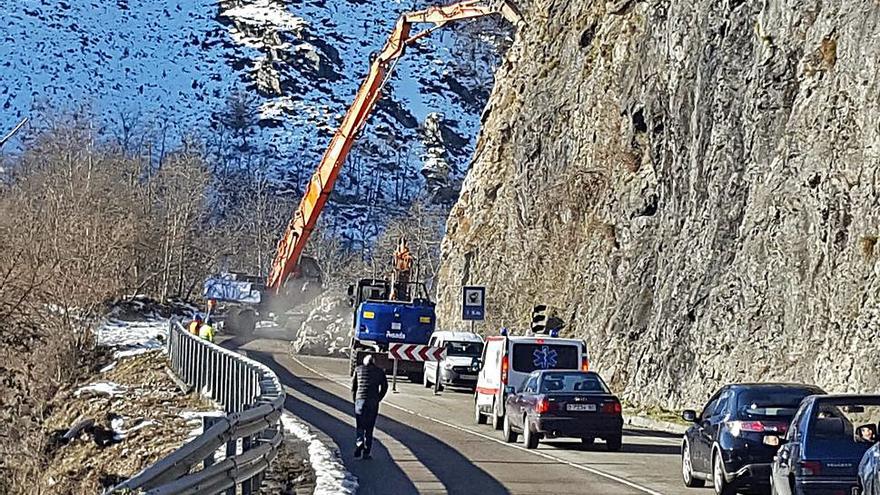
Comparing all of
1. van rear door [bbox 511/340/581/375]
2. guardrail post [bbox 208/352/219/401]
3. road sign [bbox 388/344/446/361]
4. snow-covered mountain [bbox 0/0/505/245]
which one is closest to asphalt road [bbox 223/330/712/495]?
van rear door [bbox 511/340/581/375]

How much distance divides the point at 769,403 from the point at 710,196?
17.5 metres

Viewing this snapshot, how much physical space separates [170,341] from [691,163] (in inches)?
615

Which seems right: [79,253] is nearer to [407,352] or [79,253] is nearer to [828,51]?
[407,352]

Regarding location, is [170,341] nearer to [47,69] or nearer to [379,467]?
[379,467]

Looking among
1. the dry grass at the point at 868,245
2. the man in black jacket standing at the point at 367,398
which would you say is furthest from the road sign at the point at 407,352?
the man in black jacket standing at the point at 367,398

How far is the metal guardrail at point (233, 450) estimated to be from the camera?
8531 millimetres

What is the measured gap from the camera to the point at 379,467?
17812 mm

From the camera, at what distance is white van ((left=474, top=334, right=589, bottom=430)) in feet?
85.1

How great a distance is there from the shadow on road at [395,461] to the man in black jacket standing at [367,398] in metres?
0.33

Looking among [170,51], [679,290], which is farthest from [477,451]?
[170,51]

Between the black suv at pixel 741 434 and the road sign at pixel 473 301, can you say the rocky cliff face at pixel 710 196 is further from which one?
the black suv at pixel 741 434

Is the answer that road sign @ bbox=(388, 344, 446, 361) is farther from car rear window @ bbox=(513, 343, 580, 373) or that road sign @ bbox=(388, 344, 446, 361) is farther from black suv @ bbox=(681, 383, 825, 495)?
black suv @ bbox=(681, 383, 825, 495)

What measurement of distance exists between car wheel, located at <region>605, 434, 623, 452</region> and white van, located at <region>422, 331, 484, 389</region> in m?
16.2

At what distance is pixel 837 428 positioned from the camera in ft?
41.0
